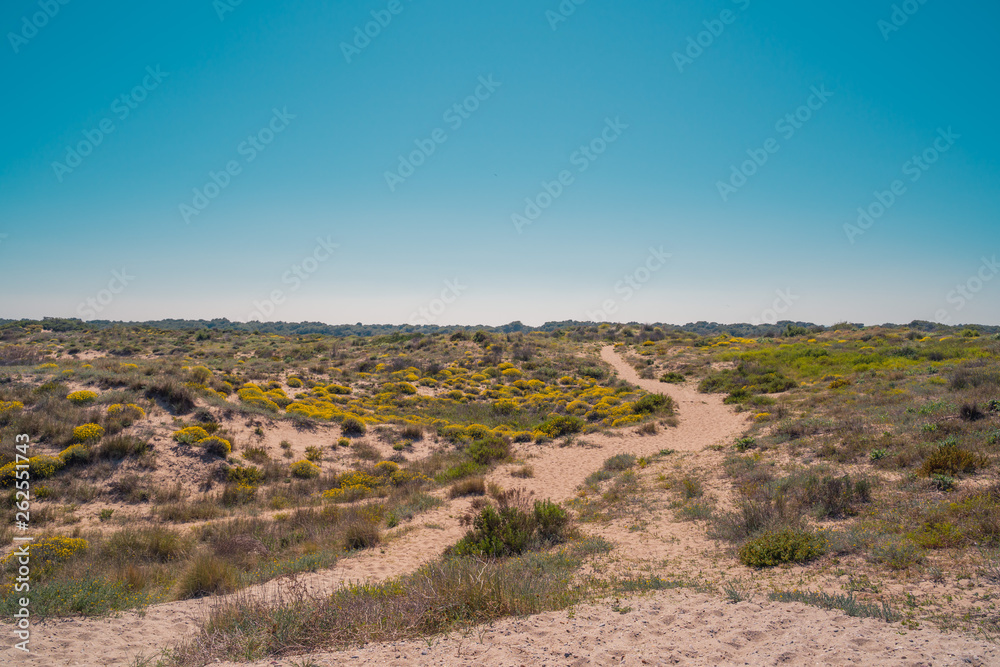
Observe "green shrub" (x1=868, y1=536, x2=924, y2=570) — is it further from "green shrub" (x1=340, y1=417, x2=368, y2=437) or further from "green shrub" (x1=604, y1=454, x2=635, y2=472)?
"green shrub" (x1=340, y1=417, x2=368, y2=437)

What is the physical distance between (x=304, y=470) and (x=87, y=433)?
6083 mm

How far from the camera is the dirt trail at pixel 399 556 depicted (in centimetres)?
485

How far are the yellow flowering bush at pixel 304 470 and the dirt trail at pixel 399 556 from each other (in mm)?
5297

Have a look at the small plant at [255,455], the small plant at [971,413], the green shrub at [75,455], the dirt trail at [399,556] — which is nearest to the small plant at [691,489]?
the dirt trail at [399,556]

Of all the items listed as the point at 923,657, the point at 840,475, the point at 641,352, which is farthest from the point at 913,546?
the point at 641,352

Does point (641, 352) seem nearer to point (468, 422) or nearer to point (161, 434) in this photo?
point (468, 422)

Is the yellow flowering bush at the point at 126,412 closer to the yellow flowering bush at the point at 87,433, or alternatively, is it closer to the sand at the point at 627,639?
the yellow flowering bush at the point at 87,433

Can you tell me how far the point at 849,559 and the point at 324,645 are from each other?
741cm

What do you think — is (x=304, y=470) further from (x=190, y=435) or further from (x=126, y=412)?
(x=126, y=412)

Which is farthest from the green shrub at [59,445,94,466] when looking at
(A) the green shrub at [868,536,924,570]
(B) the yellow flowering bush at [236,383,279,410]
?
(A) the green shrub at [868,536,924,570]

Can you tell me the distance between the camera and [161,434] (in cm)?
1415

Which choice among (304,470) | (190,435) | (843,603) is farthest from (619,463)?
(190,435)

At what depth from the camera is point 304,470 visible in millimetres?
14398

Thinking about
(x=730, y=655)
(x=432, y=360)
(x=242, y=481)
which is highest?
(x=432, y=360)
